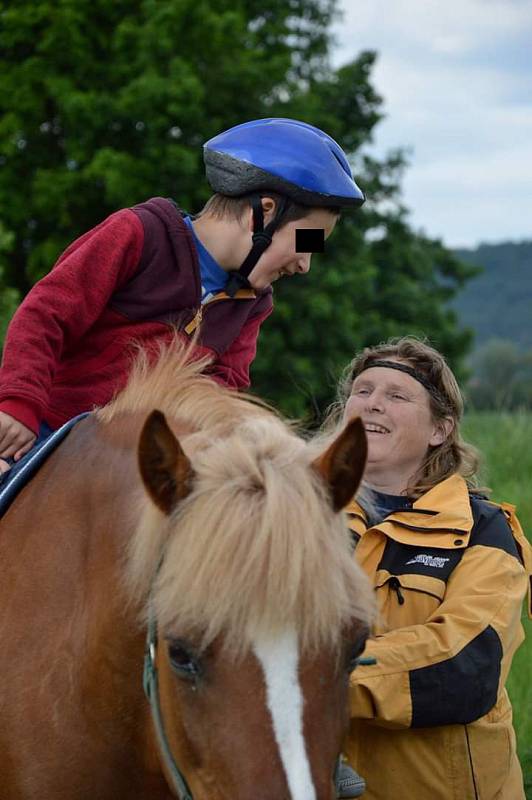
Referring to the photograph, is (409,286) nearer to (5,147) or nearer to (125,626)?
(5,147)

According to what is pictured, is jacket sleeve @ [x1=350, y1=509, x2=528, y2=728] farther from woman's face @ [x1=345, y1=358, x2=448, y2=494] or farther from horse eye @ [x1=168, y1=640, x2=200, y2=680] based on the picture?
horse eye @ [x1=168, y1=640, x2=200, y2=680]

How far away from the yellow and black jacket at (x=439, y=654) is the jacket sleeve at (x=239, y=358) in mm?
622

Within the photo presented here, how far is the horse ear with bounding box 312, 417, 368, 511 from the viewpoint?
81.5 inches

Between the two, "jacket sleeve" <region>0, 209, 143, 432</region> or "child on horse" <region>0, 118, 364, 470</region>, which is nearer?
"jacket sleeve" <region>0, 209, 143, 432</region>

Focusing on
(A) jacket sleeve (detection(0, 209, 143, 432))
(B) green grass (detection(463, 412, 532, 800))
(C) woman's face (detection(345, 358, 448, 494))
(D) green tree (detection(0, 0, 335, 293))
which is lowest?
(B) green grass (detection(463, 412, 532, 800))

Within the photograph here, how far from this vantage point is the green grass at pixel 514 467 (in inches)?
207

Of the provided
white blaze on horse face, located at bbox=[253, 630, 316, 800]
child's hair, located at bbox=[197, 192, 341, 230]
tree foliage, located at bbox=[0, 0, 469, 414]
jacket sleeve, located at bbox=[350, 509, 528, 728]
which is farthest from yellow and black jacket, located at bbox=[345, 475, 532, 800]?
tree foliage, located at bbox=[0, 0, 469, 414]

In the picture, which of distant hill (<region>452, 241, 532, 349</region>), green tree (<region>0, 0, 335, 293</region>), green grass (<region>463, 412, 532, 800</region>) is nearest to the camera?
green grass (<region>463, 412, 532, 800</region>)

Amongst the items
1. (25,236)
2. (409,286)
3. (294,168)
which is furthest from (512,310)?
(294,168)

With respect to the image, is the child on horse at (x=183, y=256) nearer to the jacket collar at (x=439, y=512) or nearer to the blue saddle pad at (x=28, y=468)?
the blue saddle pad at (x=28, y=468)

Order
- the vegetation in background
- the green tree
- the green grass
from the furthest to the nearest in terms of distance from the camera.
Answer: the vegetation in background, the green tree, the green grass

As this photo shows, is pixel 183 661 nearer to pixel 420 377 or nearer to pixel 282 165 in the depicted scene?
pixel 282 165

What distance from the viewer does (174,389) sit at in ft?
8.05

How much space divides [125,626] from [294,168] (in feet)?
4.70
